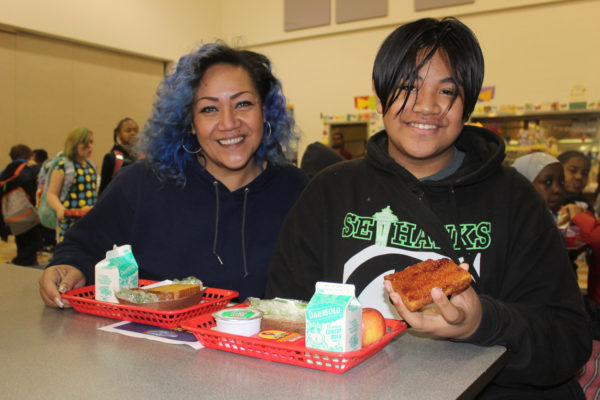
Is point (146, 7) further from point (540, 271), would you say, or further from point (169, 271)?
point (540, 271)

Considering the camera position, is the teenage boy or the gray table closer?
the gray table

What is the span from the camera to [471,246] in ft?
5.16

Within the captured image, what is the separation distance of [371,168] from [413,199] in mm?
244

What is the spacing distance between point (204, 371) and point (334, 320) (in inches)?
12.7

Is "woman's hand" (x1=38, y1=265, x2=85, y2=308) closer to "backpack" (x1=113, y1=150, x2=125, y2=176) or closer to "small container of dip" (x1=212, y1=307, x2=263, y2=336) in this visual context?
"small container of dip" (x1=212, y1=307, x2=263, y2=336)

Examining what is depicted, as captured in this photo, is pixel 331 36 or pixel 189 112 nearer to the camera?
pixel 189 112

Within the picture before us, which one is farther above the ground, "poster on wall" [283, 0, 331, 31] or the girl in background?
"poster on wall" [283, 0, 331, 31]

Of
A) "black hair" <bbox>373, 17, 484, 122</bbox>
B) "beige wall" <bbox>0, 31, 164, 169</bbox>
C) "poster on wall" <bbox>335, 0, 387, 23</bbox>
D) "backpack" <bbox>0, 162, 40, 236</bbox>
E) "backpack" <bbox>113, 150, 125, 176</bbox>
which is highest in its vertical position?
"poster on wall" <bbox>335, 0, 387, 23</bbox>

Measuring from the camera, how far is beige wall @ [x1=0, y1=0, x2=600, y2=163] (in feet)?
28.1

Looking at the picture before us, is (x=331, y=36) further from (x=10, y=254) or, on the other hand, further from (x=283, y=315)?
(x=283, y=315)

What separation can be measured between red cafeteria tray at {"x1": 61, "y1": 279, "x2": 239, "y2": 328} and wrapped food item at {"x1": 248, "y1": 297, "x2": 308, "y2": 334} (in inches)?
8.5

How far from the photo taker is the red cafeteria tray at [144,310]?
146 cm

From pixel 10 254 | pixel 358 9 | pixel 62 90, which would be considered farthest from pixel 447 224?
pixel 62 90

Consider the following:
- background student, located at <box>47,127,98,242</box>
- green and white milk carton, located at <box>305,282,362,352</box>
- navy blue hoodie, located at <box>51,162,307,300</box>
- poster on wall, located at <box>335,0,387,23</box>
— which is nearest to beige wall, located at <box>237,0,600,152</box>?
poster on wall, located at <box>335,0,387,23</box>
